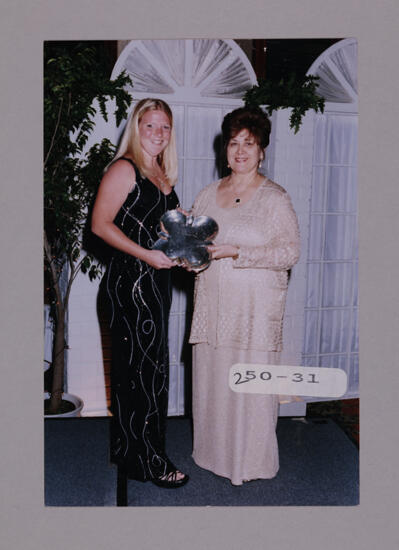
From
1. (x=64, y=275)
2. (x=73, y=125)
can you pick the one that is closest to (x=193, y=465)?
(x=64, y=275)

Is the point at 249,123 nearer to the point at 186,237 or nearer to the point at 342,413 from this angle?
the point at 186,237

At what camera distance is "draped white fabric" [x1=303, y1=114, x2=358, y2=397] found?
2.84 m

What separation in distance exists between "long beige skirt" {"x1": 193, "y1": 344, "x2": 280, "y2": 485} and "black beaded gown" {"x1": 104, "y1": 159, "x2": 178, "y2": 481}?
0.66 feet

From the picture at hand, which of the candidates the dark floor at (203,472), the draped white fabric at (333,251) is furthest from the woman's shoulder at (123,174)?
the dark floor at (203,472)

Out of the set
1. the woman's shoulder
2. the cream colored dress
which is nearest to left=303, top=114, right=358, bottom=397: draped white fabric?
the cream colored dress

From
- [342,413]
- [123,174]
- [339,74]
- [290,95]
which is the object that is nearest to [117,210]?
[123,174]

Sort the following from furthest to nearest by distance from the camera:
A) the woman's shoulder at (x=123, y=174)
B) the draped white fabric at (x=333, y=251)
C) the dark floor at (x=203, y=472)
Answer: the draped white fabric at (x=333, y=251)
the dark floor at (x=203, y=472)
the woman's shoulder at (x=123, y=174)

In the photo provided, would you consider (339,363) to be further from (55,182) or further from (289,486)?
(55,182)

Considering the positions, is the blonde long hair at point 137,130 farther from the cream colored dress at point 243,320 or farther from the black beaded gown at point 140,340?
the cream colored dress at point 243,320

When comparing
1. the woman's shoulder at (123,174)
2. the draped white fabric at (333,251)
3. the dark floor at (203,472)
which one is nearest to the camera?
the woman's shoulder at (123,174)

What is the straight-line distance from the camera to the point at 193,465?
2.87m

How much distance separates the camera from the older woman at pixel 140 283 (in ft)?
8.41

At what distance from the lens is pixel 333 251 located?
9.78ft

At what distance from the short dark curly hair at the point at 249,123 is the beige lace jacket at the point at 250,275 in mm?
230
